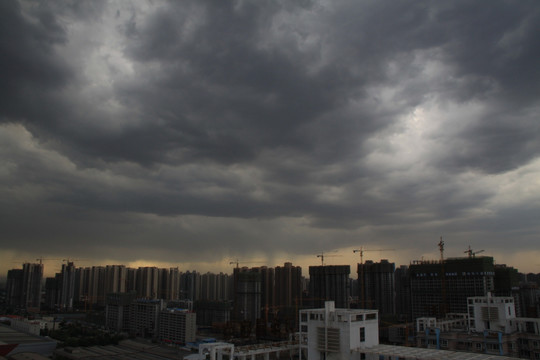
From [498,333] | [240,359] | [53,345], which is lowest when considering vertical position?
[53,345]

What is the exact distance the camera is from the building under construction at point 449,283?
202ft

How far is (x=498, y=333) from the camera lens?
33312 millimetres

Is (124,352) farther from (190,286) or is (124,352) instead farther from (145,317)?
(190,286)

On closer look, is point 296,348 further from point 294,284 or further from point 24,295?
point 24,295

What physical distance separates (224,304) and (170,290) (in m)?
27.9

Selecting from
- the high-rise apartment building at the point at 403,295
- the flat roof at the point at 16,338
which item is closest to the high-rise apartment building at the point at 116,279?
the flat roof at the point at 16,338

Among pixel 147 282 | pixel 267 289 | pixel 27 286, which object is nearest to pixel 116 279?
pixel 147 282


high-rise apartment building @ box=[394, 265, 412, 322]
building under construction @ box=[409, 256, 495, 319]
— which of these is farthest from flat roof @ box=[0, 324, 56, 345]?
high-rise apartment building @ box=[394, 265, 412, 322]

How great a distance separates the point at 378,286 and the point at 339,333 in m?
60.2

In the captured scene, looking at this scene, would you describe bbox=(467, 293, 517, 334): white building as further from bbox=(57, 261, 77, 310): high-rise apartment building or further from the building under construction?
bbox=(57, 261, 77, 310): high-rise apartment building

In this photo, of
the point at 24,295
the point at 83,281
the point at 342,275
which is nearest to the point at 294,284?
the point at 342,275

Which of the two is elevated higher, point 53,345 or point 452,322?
point 452,322

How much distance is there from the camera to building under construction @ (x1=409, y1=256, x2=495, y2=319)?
6147 centimetres

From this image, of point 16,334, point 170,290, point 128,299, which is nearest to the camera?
point 16,334
